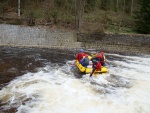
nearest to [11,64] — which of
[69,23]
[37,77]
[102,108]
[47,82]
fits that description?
[37,77]

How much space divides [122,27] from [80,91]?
18.8 m

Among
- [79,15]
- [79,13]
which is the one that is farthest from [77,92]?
[79,13]

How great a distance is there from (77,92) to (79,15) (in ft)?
55.9

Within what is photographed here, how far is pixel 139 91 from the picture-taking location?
35.4 feet

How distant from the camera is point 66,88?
10.6 meters

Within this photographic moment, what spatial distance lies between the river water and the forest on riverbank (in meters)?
9.58

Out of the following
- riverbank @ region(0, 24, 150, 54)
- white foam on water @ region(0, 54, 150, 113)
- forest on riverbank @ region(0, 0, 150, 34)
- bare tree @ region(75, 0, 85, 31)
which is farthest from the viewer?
bare tree @ region(75, 0, 85, 31)

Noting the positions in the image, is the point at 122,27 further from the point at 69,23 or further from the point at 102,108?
the point at 102,108

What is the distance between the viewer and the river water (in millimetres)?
8742

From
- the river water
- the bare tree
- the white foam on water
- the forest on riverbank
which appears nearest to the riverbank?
the forest on riverbank

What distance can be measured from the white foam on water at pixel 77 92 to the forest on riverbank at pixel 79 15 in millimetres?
11654

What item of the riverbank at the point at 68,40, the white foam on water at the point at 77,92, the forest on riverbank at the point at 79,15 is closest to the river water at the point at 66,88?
the white foam on water at the point at 77,92

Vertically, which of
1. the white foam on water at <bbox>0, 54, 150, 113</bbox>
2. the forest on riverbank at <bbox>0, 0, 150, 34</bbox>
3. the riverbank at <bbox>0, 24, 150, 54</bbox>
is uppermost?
the forest on riverbank at <bbox>0, 0, 150, 34</bbox>

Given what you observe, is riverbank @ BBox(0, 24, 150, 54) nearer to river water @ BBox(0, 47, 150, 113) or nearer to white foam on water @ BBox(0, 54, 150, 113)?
river water @ BBox(0, 47, 150, 113)
